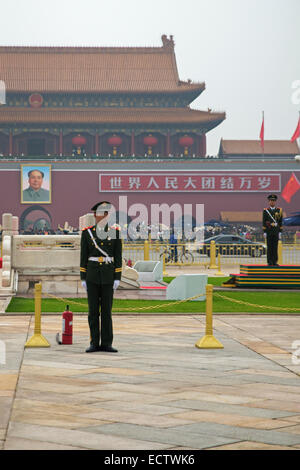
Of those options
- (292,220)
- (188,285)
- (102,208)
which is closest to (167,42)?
(292,220)

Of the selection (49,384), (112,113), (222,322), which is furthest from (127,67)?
(49,384)

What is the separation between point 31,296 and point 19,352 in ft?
19.9

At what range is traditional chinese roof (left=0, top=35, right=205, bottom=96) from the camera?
128ft

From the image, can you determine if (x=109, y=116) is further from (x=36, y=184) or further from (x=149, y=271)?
(x=149, y=271)

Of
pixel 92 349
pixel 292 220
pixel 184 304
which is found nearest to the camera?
pixel 92 349

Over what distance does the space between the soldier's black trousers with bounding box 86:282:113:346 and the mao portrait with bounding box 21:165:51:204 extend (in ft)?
91.6

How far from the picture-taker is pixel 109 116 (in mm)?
37531

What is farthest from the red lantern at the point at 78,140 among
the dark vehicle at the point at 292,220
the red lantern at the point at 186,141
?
the dark vehicle at the point at 292,220

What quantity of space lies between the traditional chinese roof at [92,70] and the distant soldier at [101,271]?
108 ft

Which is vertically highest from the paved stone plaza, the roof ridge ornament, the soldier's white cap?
the roof ridge ornament

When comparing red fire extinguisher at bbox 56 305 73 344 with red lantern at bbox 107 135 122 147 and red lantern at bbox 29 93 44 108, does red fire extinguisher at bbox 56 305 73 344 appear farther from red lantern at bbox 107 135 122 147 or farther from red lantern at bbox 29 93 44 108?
red lantern at bbox 29 93 44 108

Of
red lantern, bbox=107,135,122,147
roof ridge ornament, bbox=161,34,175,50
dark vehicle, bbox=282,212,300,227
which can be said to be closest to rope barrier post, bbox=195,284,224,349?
dark vehicle, bbox=282,212,300,227

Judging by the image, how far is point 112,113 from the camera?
37.7 meters

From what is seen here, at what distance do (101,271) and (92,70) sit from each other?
35121 millimetres
